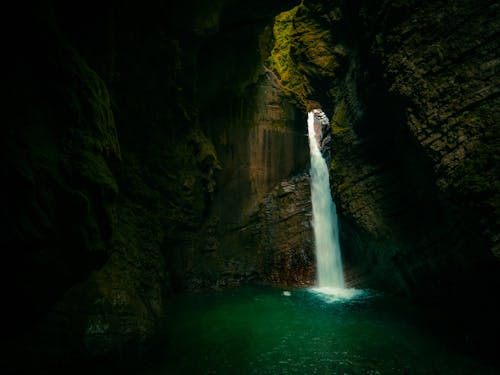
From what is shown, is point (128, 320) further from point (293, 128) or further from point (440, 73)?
point (293, 128)

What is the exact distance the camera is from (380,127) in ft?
37.7

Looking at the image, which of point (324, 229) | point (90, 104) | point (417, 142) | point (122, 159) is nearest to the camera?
point (90, 104)

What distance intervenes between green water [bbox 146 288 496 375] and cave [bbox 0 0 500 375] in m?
0.07

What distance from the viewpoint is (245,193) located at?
54.7 feet

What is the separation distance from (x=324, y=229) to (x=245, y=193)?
499 centimetres

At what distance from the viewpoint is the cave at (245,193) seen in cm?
394

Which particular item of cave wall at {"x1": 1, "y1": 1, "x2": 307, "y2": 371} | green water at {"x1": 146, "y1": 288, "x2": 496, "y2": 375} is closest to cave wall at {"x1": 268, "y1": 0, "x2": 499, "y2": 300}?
green water at {"x1": 146, "y1": 288, "x2": 496, "y2": 375}

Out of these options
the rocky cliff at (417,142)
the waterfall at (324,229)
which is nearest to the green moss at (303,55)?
the rocky cliff at (417,142)

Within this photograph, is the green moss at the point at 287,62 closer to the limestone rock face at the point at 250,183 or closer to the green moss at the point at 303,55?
the green moss at the point at 303,55

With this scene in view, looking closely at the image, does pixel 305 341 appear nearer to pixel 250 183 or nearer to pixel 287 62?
pixel 250 183

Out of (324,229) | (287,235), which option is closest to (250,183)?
(287,235)

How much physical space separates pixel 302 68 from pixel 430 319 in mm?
13956

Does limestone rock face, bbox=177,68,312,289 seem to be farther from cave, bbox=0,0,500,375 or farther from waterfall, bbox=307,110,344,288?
waterfall, bbox=307,110,344,288

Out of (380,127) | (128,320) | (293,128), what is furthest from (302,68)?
(128,320)
